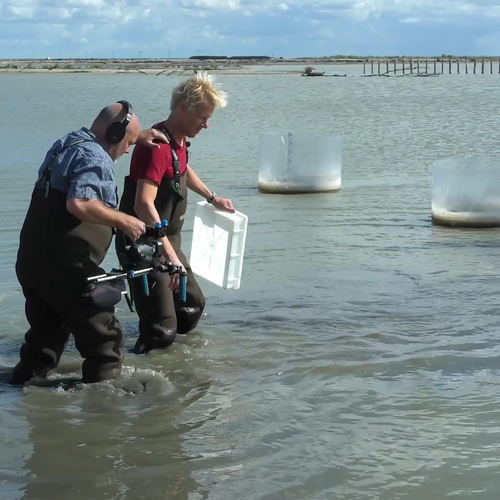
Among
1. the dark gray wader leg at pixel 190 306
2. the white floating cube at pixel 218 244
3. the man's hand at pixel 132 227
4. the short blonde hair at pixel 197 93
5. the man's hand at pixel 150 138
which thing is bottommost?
the dark gray wader leg at pixel 190 306

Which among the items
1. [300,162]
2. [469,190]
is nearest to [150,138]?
[469,190]

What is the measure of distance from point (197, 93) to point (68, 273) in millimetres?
1562

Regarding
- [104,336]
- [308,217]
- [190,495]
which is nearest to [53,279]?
[104,336]

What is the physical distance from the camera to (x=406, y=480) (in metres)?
4.79

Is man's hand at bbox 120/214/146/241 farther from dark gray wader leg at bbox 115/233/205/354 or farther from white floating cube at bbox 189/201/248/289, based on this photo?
white floating cube at bbox 189/201/248/289

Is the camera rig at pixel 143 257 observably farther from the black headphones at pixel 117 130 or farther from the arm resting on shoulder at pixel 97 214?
the black headphones at pixel 117 130

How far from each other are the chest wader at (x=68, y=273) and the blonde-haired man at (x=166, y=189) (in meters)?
0.62

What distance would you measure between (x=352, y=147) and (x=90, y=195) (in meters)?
18.5

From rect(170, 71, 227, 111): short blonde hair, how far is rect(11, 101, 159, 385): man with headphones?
0.87 metres

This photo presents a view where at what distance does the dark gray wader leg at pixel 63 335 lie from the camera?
5426 mm

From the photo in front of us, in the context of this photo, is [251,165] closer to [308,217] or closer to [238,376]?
[308,217]

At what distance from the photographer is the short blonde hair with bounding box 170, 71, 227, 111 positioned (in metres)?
6.23

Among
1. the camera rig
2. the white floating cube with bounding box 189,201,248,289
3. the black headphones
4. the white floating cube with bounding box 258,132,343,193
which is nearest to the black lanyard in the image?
the white floating cube with bounding box 189,201,248,289

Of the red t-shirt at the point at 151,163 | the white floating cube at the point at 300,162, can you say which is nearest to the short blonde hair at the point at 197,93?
the red t-shirt at the point at 151,163
